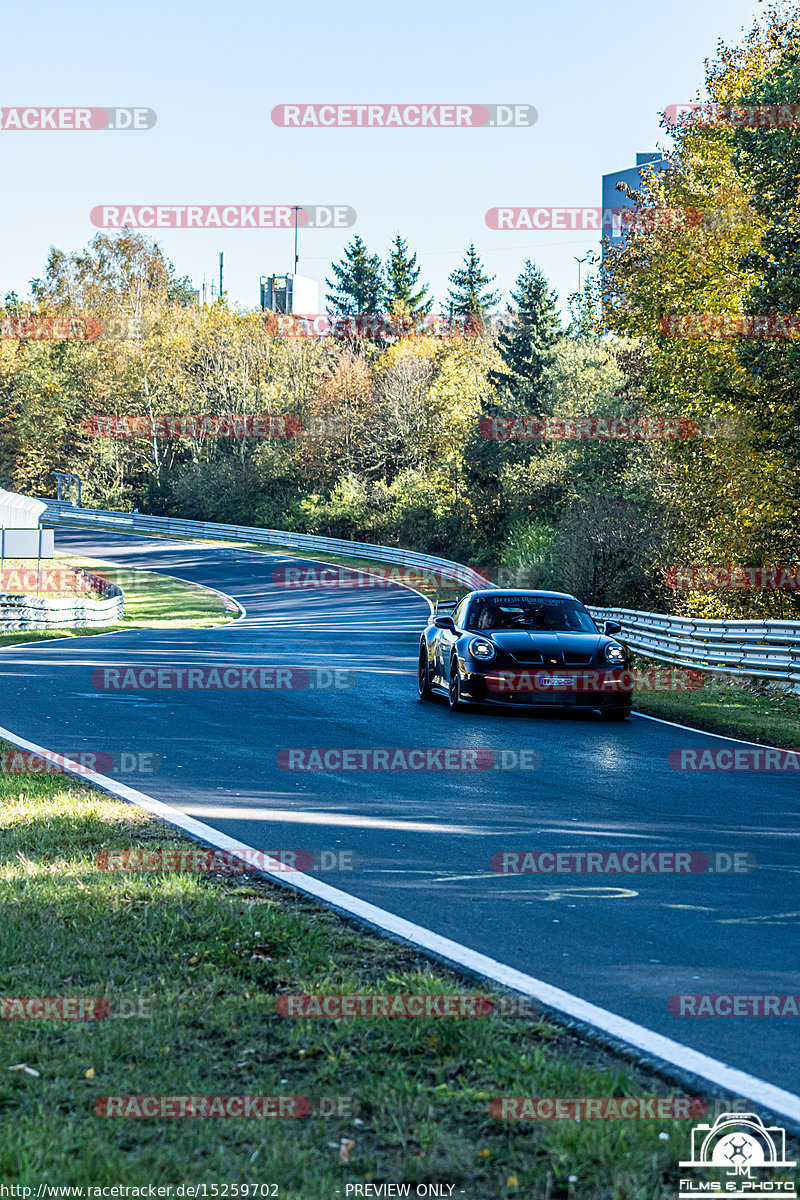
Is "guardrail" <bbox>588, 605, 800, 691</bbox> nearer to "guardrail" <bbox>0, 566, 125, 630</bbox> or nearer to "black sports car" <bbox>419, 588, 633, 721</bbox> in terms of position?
"black sports car" <bbox>419, 588, 633, 721</bbox>

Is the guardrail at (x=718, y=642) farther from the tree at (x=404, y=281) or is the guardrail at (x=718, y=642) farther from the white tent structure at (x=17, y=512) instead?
the tree at (x=404, y=281)

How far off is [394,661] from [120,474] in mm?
57621

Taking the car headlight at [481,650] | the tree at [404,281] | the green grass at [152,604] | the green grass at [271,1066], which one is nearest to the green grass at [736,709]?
the car headlight at [481,650]

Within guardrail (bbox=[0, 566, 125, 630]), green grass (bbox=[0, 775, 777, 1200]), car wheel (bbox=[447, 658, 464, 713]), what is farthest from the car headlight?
guardrail (bbox=[0, 566, 125, 630])

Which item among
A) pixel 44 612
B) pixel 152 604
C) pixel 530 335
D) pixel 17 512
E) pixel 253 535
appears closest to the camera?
pixel 44 612

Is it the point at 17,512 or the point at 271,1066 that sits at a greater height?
the point at 17,512

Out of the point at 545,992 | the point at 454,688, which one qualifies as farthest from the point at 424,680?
the point at 545,992

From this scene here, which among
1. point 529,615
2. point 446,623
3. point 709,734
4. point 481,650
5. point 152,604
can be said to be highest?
point 529,615

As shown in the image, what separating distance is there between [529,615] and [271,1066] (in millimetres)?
11604

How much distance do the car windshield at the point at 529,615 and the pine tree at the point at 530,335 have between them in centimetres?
4174

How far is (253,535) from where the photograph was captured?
65438 millimetres

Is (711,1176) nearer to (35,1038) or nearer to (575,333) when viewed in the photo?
(35,1038)

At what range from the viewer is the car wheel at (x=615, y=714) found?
Answer: 46.8ft

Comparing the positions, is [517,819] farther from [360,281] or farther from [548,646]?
[360,281]
